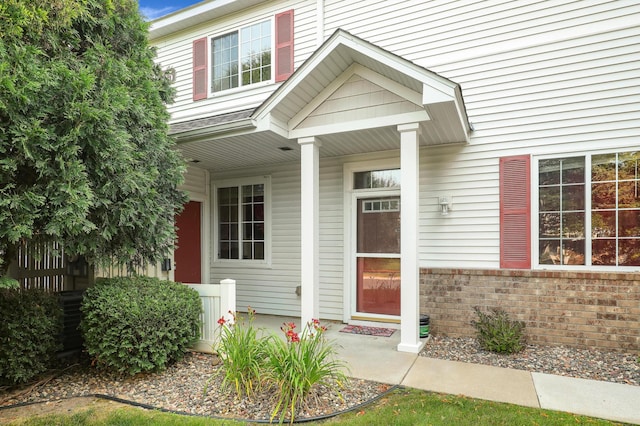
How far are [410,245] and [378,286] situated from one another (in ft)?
5.72

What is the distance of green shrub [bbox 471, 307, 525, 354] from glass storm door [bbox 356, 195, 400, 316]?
1433mm

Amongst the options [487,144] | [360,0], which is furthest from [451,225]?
[360,0]

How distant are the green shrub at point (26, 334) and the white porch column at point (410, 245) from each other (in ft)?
13.4

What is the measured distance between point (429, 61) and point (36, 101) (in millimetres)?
5380

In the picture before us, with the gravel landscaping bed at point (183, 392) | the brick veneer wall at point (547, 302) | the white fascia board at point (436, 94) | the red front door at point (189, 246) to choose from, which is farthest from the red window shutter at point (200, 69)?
the brick veneer wall at point (547, 302)

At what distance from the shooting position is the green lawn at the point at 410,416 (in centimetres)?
317

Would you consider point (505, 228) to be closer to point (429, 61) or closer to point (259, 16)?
point (429, 61)

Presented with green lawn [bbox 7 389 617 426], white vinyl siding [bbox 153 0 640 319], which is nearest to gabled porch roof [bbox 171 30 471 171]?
white vinyl siding [bbox 153 0 640 319]

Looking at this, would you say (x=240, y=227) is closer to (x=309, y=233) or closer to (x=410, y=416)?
(x=309, y=233)

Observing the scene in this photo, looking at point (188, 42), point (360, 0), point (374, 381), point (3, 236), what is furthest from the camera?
point (188, 42)

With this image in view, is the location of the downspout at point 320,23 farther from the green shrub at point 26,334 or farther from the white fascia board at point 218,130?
the green shrub at point 26,334

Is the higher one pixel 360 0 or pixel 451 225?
pixel 360 0

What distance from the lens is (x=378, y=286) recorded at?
645 cm

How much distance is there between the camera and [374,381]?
4070mm
